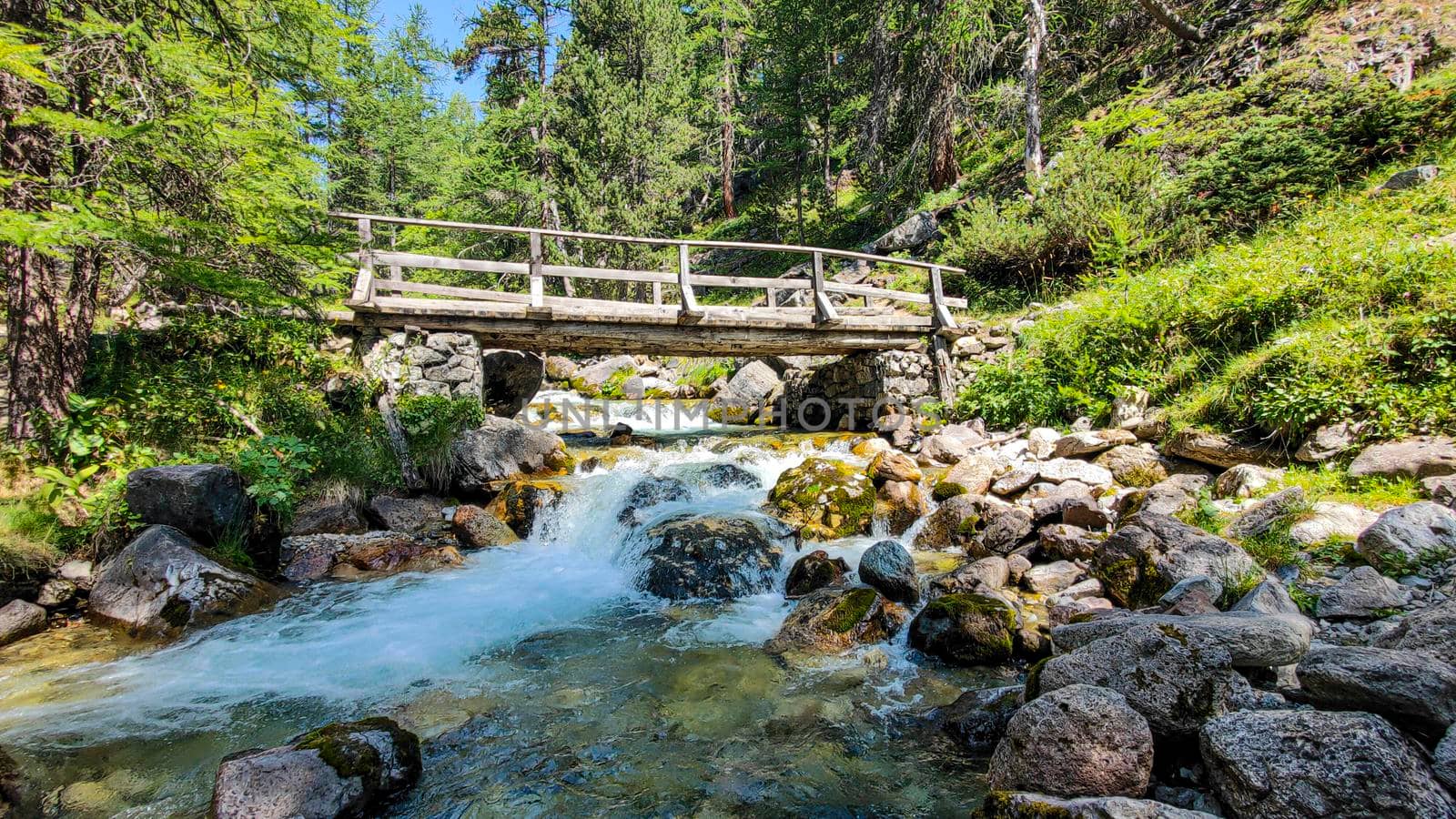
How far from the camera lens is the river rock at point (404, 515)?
24.7 ft

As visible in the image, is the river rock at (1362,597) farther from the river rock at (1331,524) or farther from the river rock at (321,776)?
the river rock at (321,776)

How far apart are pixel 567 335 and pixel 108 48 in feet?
18.8

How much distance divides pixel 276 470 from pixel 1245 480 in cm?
1036

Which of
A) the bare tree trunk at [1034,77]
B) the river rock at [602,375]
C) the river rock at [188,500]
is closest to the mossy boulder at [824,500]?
the river rock at [188,500]

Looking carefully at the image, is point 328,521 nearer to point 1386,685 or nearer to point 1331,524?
point 1386,685

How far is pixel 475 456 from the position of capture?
8.74 metres

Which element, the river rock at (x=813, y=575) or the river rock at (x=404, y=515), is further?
the river rock at (x=404, y=515)

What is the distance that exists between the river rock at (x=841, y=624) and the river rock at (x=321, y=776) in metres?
2.72

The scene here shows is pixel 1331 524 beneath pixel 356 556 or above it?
above

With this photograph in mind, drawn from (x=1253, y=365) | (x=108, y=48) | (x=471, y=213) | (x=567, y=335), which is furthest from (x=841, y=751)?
(x=471, y=213)

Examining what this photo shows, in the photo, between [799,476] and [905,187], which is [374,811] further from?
[905,187]

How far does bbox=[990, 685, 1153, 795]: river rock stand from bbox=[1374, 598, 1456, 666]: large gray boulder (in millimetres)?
1230

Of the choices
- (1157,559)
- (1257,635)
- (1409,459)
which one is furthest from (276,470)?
(1409,459)

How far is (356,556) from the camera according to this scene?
6621mm
